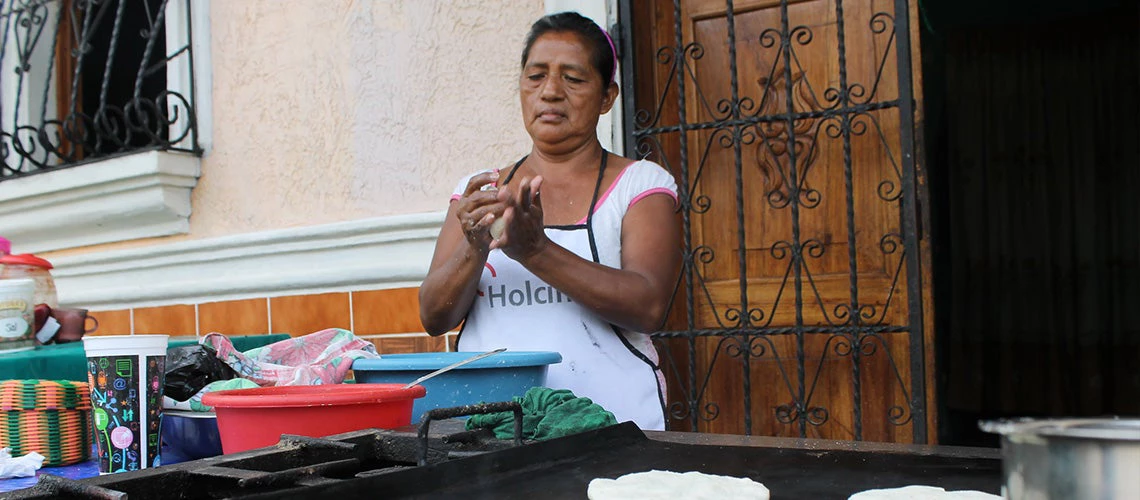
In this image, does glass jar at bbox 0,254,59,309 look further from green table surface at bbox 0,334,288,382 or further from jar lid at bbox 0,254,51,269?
green table surface at bbox 0,334,288,382

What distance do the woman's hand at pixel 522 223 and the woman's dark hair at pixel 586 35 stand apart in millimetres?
461

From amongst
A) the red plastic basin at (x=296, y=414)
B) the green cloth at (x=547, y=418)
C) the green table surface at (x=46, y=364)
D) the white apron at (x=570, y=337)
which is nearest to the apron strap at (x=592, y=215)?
the white apron at (x=570, y=337)

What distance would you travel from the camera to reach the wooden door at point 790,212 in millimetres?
2756

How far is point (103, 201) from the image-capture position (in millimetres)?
3719

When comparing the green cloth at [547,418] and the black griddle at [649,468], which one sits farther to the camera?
the green cloth at [547,418]

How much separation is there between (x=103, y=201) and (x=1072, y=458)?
3819 mm

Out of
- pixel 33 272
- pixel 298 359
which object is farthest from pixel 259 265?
pixel 298 359

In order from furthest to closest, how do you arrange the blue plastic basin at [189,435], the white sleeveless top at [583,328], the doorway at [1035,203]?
1. the doorway at [1035,203]
2. the white sleeveless top at [583,328]
3. the blue plastic basin at [189,435]

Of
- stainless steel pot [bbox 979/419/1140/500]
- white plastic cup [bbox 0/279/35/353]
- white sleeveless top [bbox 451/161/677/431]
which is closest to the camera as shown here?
stainless steel pot [bbox 979/419/1140/500]

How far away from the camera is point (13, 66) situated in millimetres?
4203

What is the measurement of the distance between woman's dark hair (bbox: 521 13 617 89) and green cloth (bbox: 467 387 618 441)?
2.93 feet

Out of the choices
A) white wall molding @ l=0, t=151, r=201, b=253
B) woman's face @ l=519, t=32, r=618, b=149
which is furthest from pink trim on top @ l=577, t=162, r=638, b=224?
white wall molding @ l=0, t=151, r=201, b=253

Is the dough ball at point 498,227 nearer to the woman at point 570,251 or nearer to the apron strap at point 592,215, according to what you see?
the woman at point 570,251

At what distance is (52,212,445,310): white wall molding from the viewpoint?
10.2ft
